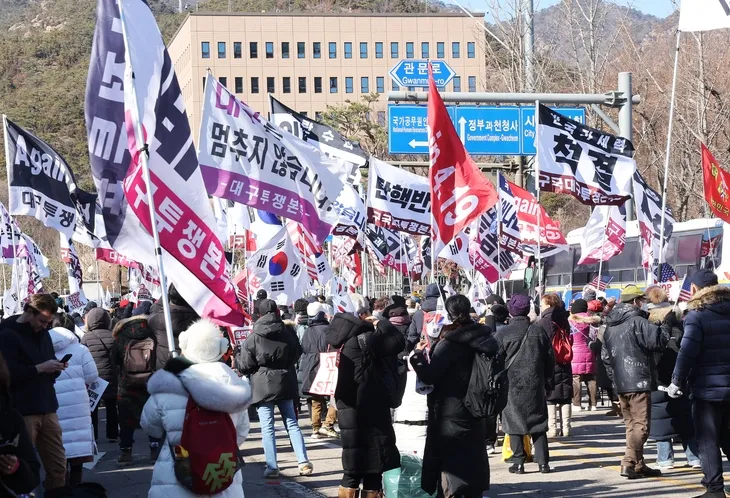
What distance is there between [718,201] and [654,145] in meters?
21.1

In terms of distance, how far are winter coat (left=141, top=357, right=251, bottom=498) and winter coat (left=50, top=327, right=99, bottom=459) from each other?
2998 mm

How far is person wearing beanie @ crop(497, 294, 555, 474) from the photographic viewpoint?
1068 centimetres

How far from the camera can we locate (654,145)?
35969 mm

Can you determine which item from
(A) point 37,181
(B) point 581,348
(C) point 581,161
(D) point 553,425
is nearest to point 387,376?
(D) point 553,425

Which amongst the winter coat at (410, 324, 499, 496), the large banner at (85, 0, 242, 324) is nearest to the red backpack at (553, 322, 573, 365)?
the winter coat at (410, 324, 499, 496)

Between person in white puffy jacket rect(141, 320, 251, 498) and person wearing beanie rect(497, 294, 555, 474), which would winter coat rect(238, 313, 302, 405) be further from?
person in white puffy jacket rect(141, 320, 251, 498)

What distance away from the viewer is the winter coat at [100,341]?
43.0 ft

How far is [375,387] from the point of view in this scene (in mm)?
8703

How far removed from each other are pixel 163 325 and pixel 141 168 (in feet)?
13.5

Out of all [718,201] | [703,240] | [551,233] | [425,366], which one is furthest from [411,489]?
[703,240]

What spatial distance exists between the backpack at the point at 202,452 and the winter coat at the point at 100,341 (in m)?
7.16

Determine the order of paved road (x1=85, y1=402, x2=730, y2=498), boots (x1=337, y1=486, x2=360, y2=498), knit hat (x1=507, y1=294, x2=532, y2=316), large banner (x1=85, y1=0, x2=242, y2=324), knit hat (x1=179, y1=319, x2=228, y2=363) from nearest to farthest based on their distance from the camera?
knit hat (x1=179, y1=319, x2=228, y2=363)
large banner (x1=85, y1=0, x2=242, y2=324)
boots (x1=337, y1=486, x2=360, y2=498)
paved road (x1=85, y1=402, x2=730, y2=498)
knit hat (x1=507, y1=294, x2=532, y2=316)

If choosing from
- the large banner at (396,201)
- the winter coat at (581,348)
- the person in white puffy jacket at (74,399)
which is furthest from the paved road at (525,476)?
the large banner at (396,201)

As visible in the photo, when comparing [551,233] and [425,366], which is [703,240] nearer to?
[551,233]
